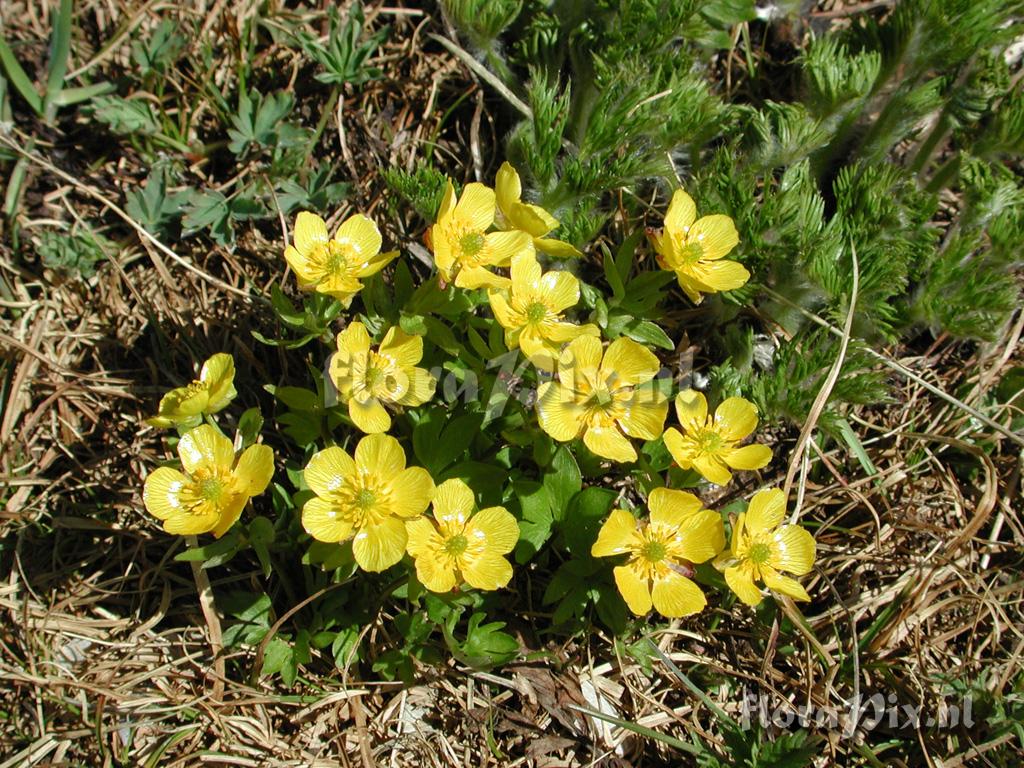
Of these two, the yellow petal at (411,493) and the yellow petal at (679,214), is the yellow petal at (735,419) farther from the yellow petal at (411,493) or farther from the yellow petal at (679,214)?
the yellow petal at (411,493)

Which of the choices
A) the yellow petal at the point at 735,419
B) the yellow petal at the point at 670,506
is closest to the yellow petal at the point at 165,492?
the yellow petal at the point at 670,506

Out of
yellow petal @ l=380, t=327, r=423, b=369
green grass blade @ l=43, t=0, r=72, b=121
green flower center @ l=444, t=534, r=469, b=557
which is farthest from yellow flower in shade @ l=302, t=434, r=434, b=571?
green grass blade @ l=43, t=0, r=72, b=121

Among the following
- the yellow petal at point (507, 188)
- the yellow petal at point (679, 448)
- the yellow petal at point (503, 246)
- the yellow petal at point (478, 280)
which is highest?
the yellow petal at point (507, 188)

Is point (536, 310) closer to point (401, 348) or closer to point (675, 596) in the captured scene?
point (401, 348)

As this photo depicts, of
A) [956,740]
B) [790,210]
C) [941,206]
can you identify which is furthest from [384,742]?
[941,206]

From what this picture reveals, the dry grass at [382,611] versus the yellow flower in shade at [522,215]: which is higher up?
the yellow flower in shade at [522,215]

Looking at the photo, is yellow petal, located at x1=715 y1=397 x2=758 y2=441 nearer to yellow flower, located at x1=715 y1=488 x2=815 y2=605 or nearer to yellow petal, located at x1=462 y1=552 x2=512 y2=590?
yellow flower, located at x1=715 y1=488 x2=815 y2=605

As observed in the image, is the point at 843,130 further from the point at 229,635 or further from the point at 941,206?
the point at 229,635
